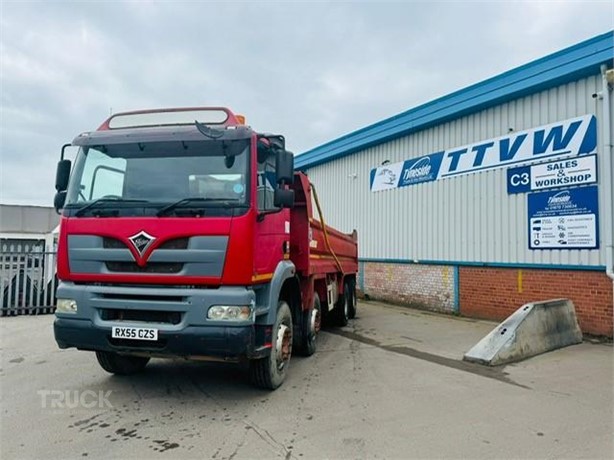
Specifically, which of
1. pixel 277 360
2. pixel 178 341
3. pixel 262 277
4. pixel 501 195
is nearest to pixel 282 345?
pixel 277 360

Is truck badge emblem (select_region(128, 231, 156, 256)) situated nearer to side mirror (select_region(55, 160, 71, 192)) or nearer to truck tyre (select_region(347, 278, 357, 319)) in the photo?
side mirror (select_region(55, 160, 71, 192))

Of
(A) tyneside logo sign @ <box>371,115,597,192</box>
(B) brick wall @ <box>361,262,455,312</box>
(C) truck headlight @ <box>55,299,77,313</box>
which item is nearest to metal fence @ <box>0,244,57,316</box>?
(C) truck headlight @ <box>55,299,77,313</box>

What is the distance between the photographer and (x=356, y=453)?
3.63 metres

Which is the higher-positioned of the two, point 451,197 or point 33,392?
point 451,197

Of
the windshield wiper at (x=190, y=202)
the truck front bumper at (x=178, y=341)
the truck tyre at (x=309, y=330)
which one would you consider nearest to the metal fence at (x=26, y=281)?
the truck front bumper at (x=178, y=341)

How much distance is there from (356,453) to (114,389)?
3009mm

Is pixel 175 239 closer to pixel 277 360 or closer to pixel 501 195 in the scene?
pixel 277 360

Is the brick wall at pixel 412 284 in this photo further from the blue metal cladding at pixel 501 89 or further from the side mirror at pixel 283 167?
the side mirror at pixel 283 167

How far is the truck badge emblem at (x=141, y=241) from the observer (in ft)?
14.2

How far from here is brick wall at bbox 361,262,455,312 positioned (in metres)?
12.0

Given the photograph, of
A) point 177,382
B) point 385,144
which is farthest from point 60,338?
point 385,144

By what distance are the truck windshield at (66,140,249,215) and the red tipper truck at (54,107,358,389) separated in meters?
0.01

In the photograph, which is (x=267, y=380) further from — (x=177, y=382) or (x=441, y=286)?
(x=441, y=286)

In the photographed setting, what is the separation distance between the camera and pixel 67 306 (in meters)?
4.57
